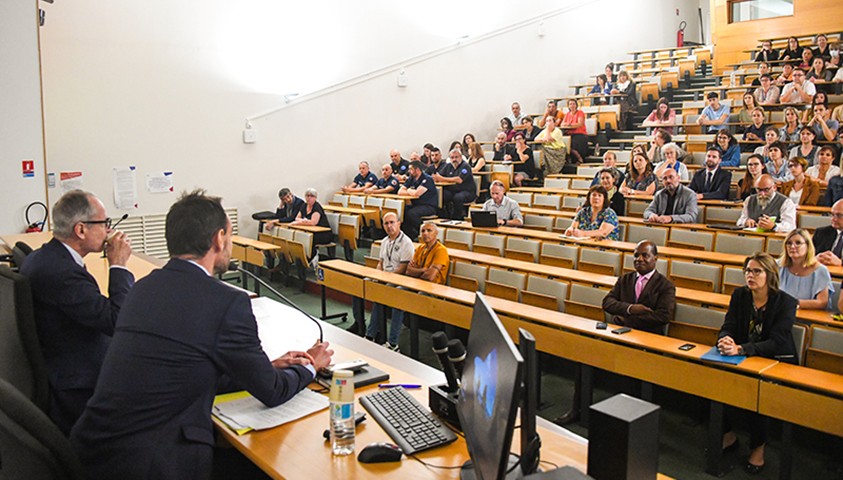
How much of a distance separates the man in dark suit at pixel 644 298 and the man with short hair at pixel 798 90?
640cm

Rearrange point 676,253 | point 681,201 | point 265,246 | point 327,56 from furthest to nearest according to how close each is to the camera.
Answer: point 327,56 → point 265,246 → point 681,201 → point 676,253

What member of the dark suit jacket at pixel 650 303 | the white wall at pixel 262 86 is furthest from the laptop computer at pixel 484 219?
the white wall at pixel 262 86

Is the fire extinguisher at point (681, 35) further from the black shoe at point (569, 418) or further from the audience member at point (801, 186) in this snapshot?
the black shoe at point (569, 418)

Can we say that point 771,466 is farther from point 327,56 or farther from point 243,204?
point 327,56

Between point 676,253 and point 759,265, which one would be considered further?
point 676,253

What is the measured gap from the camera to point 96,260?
15.3ft

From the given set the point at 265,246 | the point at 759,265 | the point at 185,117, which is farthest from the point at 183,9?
the point at 759,265

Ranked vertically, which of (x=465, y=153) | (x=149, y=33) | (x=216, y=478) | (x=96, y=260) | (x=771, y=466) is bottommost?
(x=771, y=466)

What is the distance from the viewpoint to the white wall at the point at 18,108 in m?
5.52

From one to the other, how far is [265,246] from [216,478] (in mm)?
5353

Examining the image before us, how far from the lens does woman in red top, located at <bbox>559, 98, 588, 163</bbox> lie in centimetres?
1070

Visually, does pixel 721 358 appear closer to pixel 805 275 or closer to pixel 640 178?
pixel 805 275

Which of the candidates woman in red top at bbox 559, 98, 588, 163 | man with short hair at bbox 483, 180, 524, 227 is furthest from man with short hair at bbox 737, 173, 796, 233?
woman in red top at bbox 559, 98, 588, 163

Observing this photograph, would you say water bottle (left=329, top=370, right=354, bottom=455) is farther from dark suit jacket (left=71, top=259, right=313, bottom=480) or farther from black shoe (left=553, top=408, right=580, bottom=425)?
black shoe (left=553, top=408, right=580, bottom=425)
